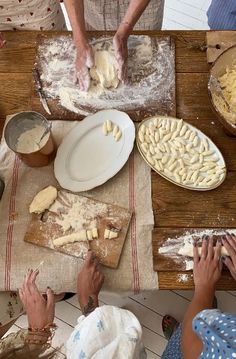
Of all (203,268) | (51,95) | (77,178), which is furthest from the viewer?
(51,95)

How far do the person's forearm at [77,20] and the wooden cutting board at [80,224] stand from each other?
1.59 ft

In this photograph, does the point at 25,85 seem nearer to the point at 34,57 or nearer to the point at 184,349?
the point at 34,57

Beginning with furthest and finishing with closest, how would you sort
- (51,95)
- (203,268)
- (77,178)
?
(51,95)
(77,178)
(203,268)

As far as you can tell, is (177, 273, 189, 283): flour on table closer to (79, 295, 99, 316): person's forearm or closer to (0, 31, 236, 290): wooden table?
(0, 31, 236, 290): wooden table

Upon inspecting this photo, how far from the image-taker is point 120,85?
1.36 m

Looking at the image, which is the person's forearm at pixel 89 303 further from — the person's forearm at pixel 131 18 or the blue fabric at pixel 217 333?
the person's forearm at pixel 131 18

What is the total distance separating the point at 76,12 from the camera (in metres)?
1.38

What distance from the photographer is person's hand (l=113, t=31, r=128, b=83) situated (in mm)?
1334

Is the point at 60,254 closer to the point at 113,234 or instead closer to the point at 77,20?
the point at 113,234

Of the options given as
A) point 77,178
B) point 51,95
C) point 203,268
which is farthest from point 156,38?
point 203,268

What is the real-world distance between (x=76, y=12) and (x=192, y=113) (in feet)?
1.60

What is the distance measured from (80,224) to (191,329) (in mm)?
396

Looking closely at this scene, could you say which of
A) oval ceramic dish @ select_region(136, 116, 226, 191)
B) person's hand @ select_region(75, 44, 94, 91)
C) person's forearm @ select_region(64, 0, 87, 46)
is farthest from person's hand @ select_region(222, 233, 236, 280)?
person's forearm @ select_region(64, 0, 87, 46)

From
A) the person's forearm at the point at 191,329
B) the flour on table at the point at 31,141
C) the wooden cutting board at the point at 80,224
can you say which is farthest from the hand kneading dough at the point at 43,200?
the person's forearm at the point at 191,329
